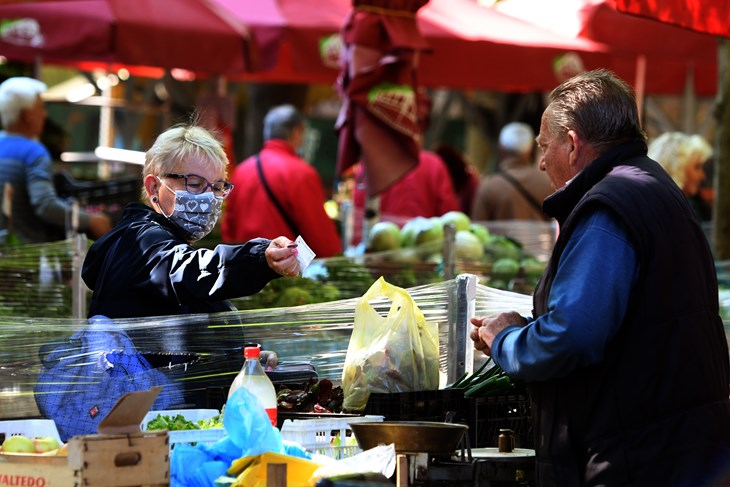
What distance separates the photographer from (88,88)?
24.0 m

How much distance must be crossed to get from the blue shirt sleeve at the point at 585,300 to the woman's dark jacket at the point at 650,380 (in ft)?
0.16

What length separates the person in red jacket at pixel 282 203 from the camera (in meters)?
8.20

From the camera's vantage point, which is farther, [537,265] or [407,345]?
[537,265]

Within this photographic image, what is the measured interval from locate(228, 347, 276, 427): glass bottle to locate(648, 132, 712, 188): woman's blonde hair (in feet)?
18.9

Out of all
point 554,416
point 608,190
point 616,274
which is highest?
point 608,190

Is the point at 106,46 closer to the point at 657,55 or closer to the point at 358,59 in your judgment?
the point at 358,59

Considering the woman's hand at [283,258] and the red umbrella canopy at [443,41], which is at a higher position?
the red umbrella canopy at [443,41]

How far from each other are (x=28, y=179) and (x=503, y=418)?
15.4ft

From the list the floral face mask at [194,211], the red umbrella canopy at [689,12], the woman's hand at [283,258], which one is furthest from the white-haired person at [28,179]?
the woman's hand at [283,258]

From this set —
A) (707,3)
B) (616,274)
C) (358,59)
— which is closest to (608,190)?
(616,274)

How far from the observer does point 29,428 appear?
3.94 metres

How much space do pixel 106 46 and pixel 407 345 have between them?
18.6 feet

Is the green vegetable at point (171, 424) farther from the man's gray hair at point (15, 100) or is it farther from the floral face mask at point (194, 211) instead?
the man's gray hair at point (15, 100)

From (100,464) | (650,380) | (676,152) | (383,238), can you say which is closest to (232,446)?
(100,464)
